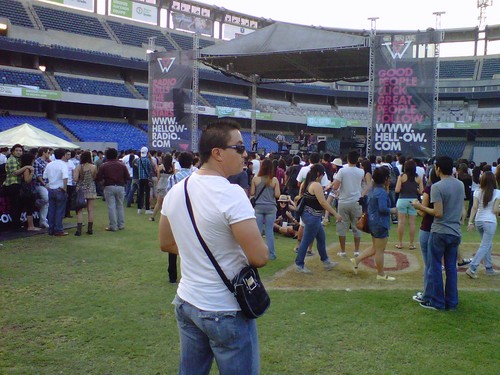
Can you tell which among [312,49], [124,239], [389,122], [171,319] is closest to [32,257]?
[124,239]

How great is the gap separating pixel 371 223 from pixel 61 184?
19.9 feet

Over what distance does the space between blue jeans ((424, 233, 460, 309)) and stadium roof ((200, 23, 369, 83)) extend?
10.1 m

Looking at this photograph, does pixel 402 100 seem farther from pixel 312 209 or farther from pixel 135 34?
pixel 135 34

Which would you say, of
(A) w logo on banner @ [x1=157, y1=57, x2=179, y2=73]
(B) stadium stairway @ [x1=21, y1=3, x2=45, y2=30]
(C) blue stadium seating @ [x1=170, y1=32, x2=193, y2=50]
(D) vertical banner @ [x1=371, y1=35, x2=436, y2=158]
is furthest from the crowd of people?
(C) blue stadium seating @ [x1=170, y1=32, x2=193, y2=50]

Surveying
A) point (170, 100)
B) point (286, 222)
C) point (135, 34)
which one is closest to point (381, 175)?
point (286, 222)

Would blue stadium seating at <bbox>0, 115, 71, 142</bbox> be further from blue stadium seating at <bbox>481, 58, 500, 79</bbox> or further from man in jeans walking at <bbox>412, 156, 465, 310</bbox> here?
blue stadium seating at <bbox>481, 58, 500, 79</bbox>

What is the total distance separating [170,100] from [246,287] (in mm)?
14948

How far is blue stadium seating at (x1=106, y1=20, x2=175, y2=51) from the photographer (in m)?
38.8

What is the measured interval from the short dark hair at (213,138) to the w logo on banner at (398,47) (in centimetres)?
1179

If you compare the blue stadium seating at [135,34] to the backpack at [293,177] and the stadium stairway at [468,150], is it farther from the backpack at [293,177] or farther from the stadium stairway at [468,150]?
the backpack at [293,177]

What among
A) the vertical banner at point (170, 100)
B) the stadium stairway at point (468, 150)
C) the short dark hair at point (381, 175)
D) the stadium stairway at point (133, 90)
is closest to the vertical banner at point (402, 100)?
the vertical banner at point (170, 100)

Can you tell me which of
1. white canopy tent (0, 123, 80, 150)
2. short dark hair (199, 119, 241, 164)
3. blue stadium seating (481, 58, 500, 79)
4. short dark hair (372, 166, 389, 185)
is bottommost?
short dark hair (372, 166, 389, 185)

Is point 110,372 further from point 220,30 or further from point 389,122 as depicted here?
point 220,30

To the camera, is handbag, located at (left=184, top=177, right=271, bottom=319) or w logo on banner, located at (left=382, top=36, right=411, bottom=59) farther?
w logo on banner, located at (left=382, top=36, right=411, bottom=59)
